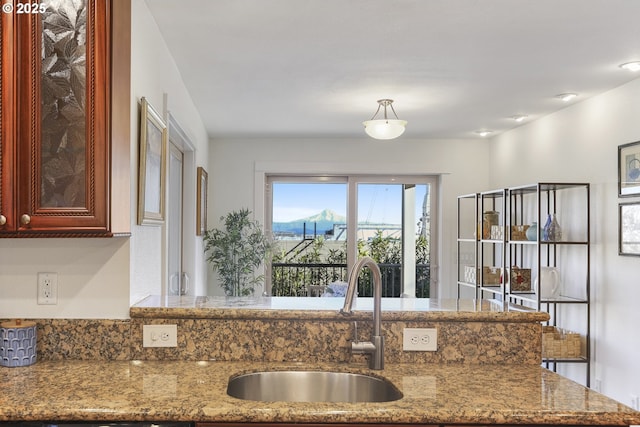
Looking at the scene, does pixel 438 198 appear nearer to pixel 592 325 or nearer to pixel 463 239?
pixel 463 239

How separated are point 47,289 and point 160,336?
0.46 meters

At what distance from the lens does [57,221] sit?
1.74 metres

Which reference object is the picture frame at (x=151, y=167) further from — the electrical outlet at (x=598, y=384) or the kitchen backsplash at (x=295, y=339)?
the electrical outlet at (x=598, y=384)

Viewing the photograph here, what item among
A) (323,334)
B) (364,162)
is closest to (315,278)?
(364,162)

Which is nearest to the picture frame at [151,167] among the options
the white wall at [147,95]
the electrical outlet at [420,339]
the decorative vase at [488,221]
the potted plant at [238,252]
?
the white wall at [147,95]

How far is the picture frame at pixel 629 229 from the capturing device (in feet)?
11.9

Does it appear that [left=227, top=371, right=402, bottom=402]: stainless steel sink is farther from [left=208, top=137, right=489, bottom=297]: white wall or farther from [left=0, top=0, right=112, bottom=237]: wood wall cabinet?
[left=208, top=137, right=489, bottom=297]: white wall

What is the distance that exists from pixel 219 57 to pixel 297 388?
2145 millimetres

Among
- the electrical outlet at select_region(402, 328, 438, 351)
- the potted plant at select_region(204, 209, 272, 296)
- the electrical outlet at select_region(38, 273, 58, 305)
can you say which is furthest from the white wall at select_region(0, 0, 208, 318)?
the potted plant at select_region(204, 209, 272, 296)

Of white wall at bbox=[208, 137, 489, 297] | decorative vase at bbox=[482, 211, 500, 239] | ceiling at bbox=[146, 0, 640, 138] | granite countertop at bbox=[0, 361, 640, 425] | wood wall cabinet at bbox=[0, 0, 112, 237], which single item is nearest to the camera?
granite countertop at bbox=[0, 361, 640, 425]

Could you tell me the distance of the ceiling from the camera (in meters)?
2.58

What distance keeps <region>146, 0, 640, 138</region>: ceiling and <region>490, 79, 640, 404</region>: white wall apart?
0.53 feet

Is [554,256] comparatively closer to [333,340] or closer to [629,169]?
[629,169]

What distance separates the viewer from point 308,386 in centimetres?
192
